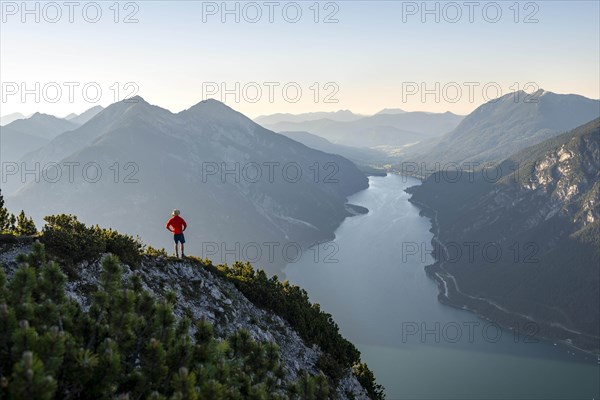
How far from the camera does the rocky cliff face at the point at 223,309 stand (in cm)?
Answer: 2791

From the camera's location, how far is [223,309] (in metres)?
31.1

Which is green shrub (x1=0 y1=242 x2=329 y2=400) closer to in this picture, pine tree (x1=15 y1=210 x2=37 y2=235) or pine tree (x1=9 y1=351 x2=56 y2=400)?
pine tree (x1=9 y1=351 x2=56 y2=400)

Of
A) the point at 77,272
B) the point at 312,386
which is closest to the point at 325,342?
the point at 77,272

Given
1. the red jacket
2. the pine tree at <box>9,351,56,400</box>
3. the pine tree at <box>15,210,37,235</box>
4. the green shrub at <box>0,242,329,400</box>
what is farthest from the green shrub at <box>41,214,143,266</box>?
the pine tree at <box>9,351,56,400</box>

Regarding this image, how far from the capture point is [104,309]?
1166 centimetres

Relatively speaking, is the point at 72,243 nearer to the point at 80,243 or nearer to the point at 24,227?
the point at 80,243

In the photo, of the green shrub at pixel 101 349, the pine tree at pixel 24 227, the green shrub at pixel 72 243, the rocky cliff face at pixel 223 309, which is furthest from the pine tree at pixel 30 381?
the pine tree at pixel 24 227

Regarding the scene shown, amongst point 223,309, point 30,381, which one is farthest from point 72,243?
point 30,381

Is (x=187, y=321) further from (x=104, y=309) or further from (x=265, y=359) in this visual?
(x=265, y=359)

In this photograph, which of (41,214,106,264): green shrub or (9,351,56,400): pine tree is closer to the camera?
(9,351,56,400): pine tree

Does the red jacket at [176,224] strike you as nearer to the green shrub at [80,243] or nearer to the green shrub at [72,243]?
the green shrub at [80,243]

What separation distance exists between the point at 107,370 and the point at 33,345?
5.35 feet

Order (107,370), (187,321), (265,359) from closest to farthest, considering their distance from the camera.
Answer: (107,370) < (187,321) < (265,359)

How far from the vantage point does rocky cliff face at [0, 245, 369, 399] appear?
1099 inches
